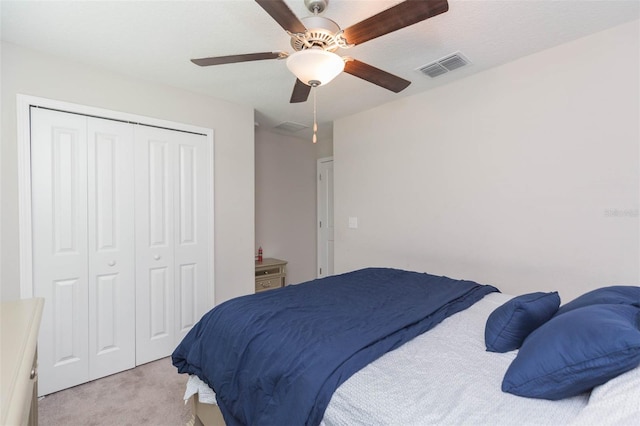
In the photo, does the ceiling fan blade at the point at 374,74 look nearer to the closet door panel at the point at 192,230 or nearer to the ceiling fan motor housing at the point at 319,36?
the ceiling fan motor housing at the point at 319,36

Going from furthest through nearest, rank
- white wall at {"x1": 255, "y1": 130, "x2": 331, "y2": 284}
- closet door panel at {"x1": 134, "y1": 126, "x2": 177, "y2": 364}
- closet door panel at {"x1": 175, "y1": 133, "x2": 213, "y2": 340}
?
1. white wall at {"x1": 255, "y1": 130, "x2": 331, "y2": 284}
2. closet door panel at {"x1": 175, "y1": 133, "x2": 213, "y2": 340}
3. closet door panel at {"x1": 134, "y1": 126, "x2": 177, "y2": 364}

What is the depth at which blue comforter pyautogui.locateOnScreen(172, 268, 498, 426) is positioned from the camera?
3.54 ft

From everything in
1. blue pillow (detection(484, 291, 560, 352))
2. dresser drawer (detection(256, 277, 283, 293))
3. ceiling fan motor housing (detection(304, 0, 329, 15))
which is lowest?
dresser drawer (detection(256, 277, 283, 293))

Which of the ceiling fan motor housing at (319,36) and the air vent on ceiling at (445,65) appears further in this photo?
the air vent on ceiling at (445,65)

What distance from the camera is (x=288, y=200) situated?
179 inches

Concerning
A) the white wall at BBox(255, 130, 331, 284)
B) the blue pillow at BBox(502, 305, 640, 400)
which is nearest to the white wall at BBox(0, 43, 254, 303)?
the white wall at BBox(255, 130, 331, 284)

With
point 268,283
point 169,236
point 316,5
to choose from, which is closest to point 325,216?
point 268,283

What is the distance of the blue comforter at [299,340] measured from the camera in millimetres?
1078

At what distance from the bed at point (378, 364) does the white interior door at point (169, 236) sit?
3.75 feet

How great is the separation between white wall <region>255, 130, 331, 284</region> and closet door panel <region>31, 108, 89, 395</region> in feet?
6.97

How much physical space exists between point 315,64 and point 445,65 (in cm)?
145

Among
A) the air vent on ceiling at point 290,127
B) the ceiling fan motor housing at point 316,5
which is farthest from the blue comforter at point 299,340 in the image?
the air vent on ceiling at point 290,127

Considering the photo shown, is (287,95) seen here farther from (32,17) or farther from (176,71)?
(32,17)

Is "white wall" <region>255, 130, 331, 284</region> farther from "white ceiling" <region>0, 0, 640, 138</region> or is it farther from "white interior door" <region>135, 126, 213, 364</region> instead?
"white ceiling" <region>0, 0, 640, 138</region>
